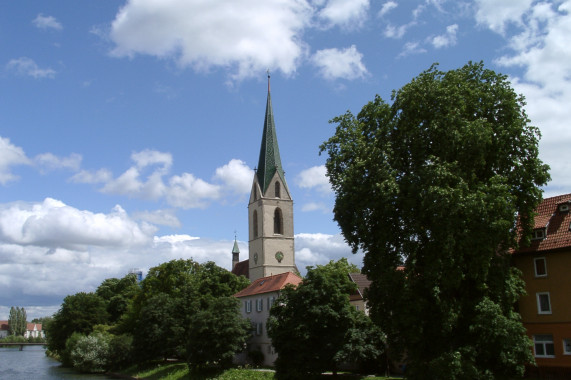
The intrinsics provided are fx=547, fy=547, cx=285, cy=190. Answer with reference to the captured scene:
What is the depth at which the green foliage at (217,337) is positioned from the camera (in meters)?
49.3

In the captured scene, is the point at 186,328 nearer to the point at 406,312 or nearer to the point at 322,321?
the point at 322,321

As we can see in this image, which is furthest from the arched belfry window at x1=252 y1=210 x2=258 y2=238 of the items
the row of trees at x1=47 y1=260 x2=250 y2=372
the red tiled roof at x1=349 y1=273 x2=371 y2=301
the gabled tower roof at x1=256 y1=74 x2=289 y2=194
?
the red tiled roof at x1=349 y1=273 x2=371 y2=301

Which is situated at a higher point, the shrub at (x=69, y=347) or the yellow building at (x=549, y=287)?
the yellow building at (x=549, y=287)

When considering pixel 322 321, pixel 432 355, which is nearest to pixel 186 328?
pixel 322 321

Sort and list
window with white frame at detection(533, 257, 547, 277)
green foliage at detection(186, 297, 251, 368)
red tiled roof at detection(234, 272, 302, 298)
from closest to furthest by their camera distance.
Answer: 1. window with white frame at detection(533, 257, 547, 277)
2. green foliage at detection(186, 297, 251, 368)
3. red tiled roof at detection(234, 272, 302, 298)

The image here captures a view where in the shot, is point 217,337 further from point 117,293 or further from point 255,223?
point 117,293

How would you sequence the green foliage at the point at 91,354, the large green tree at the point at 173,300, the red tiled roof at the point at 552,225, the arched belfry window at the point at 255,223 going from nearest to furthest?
the red tiled roof at the point at 552,225, the large green tree at the point at 173,300, the green foliage at the point at 91,354, the arched belfry window at the point at 255,223

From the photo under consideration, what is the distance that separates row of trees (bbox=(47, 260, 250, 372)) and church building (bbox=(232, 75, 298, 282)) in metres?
22.2

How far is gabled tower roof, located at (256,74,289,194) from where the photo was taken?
99419mm

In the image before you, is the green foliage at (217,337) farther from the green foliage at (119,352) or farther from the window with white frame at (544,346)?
the window with white frame at (544,346)

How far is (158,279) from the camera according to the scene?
73.5 m

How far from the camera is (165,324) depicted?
60.3m

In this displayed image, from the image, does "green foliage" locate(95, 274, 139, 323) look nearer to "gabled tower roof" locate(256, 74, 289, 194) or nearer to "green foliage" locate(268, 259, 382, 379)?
"gabled tower roof" locate(256, 74, 289, 194)

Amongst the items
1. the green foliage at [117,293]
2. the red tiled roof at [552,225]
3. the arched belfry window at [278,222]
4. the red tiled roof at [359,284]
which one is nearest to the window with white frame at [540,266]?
the red tiled roof at [552,225]
